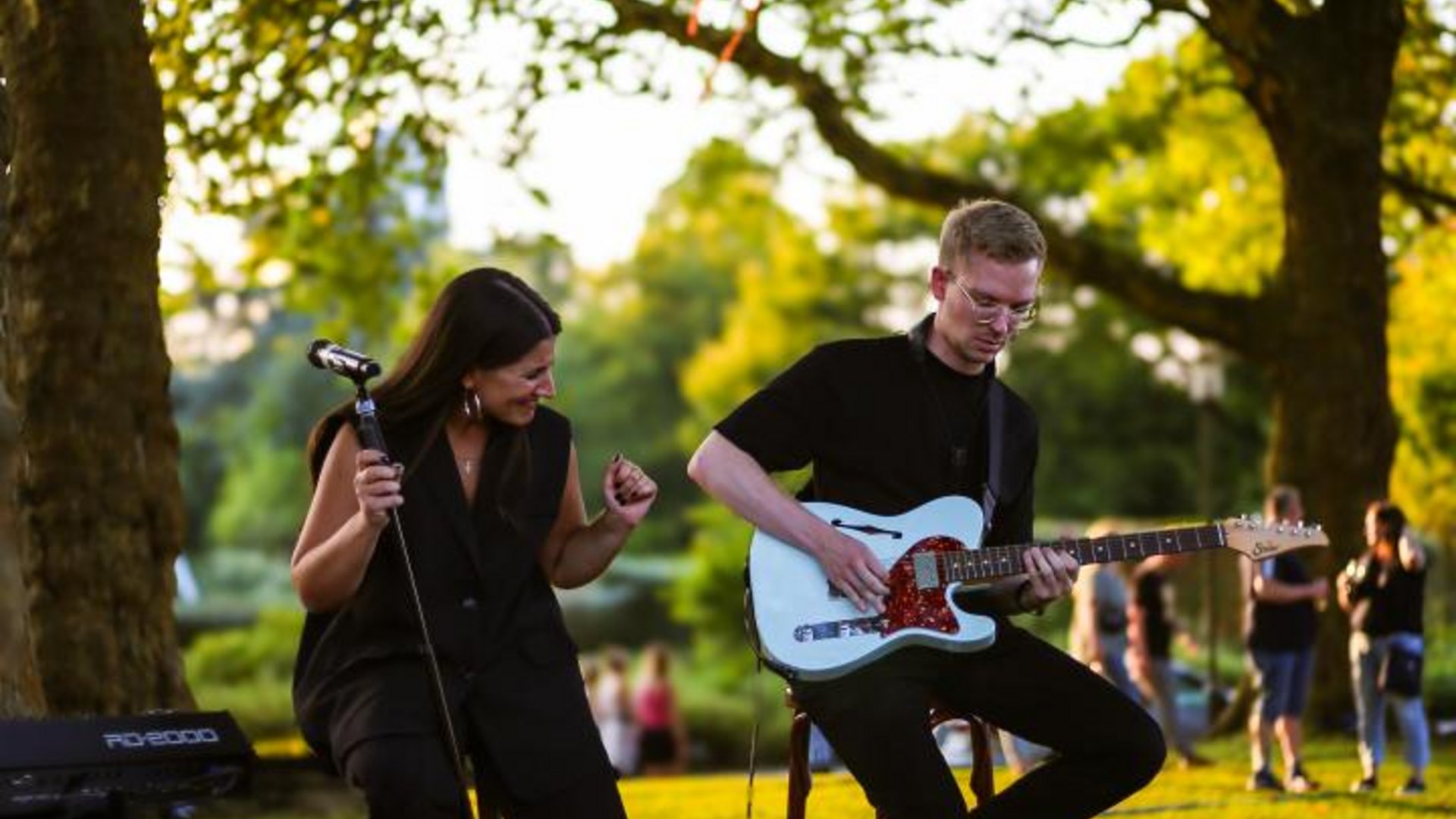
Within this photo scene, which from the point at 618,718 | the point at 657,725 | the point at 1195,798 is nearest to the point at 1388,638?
the point at 1195,798

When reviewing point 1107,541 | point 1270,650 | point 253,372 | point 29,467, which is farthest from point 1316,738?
point 253,372

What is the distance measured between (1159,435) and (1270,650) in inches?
1782

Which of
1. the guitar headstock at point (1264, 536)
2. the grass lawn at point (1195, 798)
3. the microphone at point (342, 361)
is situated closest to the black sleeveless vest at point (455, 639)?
the microphone at point (342, 361)

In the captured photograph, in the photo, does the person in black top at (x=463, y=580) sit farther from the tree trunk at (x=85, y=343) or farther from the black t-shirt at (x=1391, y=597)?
the black t-shirt at (x=1391, y=597)

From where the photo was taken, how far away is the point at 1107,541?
7.16 metres

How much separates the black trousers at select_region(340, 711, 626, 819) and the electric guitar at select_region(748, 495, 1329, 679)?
33.1 inches

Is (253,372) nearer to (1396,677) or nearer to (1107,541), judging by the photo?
(1396,677)

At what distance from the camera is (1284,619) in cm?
1542

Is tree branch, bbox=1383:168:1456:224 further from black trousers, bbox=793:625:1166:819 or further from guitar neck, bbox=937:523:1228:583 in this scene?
black trousers, bbox=793:625:1166:819

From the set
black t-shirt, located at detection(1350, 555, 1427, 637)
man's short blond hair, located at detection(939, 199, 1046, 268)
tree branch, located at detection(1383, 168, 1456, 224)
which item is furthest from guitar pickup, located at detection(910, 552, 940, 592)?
tree branch, located at detection(1383, 168, 1456, 224)

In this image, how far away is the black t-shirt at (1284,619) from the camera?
15.3m

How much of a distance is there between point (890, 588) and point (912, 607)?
83mm

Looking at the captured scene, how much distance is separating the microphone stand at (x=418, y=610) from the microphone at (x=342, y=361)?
0.02 meters

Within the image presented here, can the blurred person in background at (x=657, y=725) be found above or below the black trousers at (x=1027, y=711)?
below
